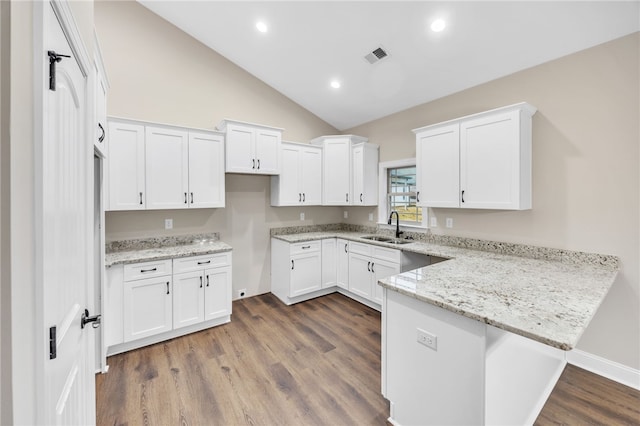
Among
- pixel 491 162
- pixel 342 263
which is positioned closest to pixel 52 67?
pixel 491 162

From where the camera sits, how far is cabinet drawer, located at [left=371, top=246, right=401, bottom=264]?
3.22 m

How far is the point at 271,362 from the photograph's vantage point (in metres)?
2.46

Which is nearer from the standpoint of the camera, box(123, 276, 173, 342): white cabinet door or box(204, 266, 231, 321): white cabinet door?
box(123, 276, 173, 342): white cabinet door

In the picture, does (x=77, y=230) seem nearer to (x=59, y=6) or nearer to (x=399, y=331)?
(x=59, y=6)

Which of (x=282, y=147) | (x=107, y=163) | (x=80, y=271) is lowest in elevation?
(x=80, y=271)

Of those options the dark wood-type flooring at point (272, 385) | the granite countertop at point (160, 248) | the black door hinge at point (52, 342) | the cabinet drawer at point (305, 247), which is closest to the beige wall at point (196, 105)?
the granite countertop at point (160, 248)

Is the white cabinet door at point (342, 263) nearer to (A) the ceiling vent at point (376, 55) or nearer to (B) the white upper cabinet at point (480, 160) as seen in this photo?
(B) the white upper cabinet at point (480, 160)

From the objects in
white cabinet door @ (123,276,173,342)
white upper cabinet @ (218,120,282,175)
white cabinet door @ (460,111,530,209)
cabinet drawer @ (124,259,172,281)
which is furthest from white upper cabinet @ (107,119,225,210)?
white cabinet door @ (460,111,530,209)

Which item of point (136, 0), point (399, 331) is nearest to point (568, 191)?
point (399, 331)

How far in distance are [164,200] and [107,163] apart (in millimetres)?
611

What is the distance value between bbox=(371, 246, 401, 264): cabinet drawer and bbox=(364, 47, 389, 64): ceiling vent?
221cm

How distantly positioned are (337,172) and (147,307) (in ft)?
9.78

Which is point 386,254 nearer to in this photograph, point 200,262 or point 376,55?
point 200,262

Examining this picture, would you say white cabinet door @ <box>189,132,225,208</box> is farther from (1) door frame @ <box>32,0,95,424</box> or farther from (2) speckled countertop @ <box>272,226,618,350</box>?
(1) door frame @ <box>32,0,95,424</box>
